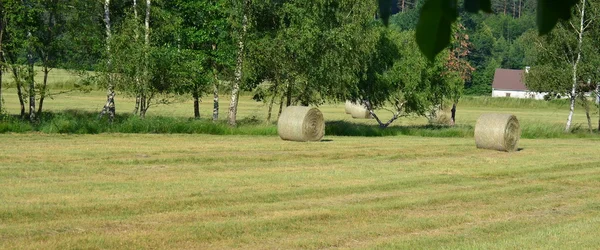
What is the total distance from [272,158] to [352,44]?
17.1 metres

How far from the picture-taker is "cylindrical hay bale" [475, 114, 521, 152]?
2514cm

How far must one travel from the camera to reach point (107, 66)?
3095 cm

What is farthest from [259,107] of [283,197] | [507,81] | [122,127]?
[507,81]

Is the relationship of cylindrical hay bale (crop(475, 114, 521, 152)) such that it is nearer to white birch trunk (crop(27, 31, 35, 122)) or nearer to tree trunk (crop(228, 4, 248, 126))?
tree trunk (crop(228, 4, 248, 126))

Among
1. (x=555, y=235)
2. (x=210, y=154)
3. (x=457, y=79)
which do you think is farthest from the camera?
(x=457, y=79)

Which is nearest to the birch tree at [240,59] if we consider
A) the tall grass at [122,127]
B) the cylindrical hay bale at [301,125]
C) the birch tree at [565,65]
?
the tall grass at [122,127]

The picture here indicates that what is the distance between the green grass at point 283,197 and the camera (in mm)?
10695

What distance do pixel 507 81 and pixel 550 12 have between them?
11367 centimetres

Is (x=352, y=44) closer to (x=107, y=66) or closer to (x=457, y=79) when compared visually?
(x=457, y=79)

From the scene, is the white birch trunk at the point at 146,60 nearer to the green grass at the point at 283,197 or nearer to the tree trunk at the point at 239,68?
the tree trunk at the point at 239,68

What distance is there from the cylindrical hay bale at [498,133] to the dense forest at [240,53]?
122 inches

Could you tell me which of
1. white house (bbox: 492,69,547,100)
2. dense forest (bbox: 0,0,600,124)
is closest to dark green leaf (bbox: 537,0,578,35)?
dense forest (bbox: 0,0,600,124)

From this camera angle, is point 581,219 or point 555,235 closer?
point 555,235

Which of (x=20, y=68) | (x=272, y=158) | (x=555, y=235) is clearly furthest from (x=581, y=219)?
(x=20, y=68)
